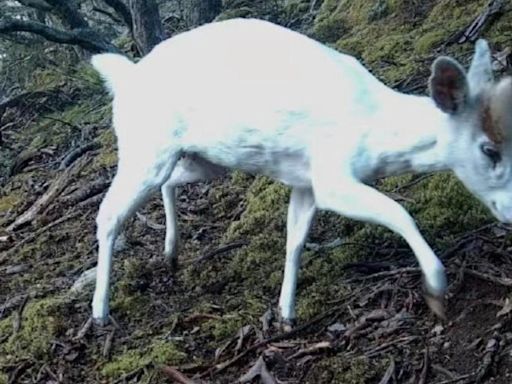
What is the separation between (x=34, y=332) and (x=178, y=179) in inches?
43.4

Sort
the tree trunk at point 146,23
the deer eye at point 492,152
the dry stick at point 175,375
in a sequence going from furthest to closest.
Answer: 1. the tree trunk at point 146,23
2. the dry stick at point 175,375
3. the deer eye at point 492,152

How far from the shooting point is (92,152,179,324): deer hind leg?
4758mm

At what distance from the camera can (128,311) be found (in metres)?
5.12

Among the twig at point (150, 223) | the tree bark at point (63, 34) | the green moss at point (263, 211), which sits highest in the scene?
the green moss at point (263, 211)

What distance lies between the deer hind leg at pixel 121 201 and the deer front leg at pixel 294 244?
643 millimetres

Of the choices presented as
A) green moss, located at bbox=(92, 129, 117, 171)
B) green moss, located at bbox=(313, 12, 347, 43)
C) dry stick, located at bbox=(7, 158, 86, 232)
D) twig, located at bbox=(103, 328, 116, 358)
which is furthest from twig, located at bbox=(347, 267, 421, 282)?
green moss, located at bbox=(313, 12, 347, 43)

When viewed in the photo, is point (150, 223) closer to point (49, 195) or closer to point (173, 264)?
point (173, 264)

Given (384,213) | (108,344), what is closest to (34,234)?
(108,344)

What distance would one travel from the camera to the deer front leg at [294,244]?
15.1 ft

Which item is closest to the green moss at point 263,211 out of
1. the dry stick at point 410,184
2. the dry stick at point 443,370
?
the dry stick at point 410,184

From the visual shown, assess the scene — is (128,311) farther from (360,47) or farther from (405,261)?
(360,47)

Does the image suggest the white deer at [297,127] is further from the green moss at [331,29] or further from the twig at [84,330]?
the green moss at [331,29]

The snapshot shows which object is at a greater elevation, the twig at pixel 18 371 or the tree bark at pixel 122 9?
the twig at pixel 18 371

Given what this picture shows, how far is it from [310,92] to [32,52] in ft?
21.4
